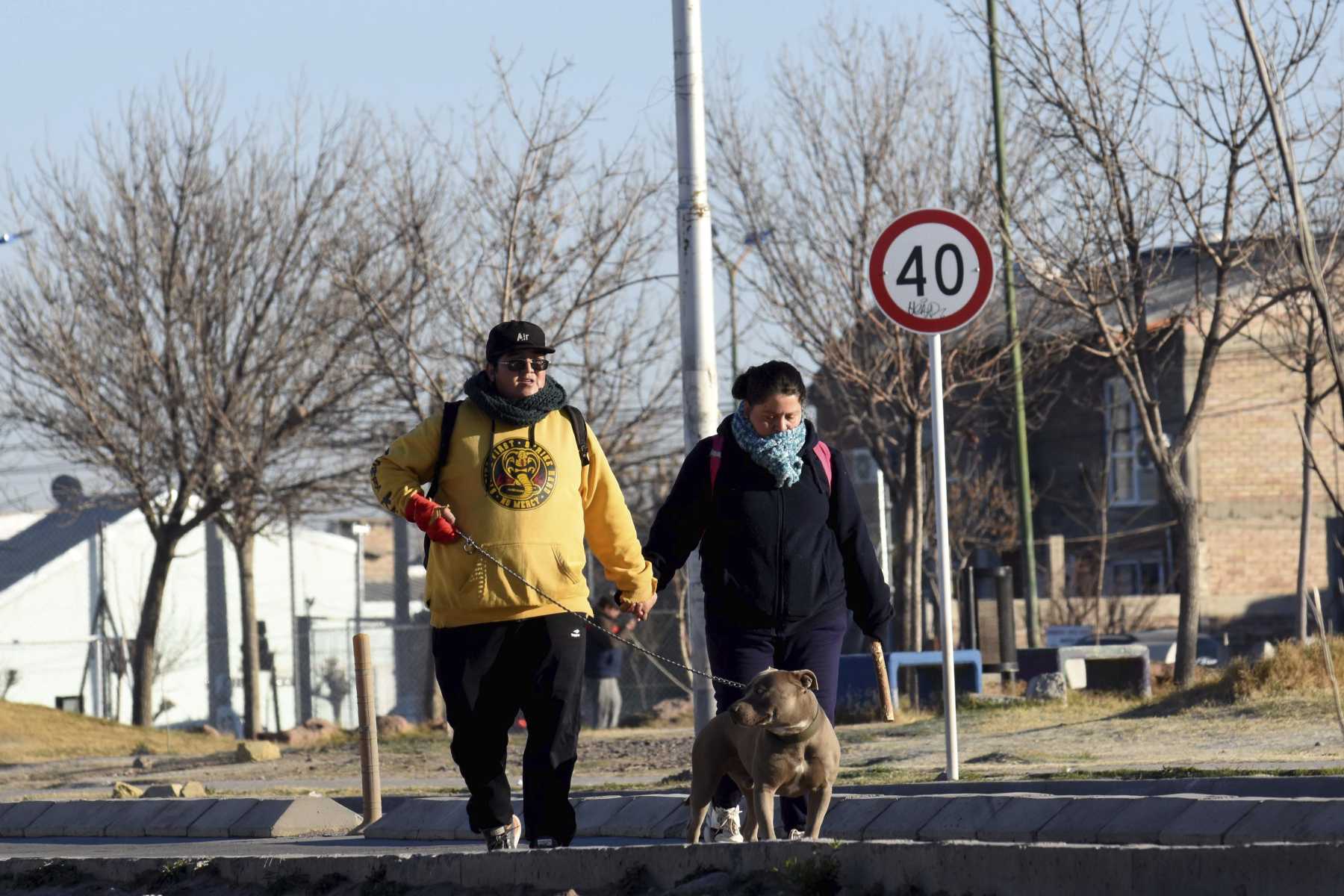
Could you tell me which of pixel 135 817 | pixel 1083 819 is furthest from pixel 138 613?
pixel 1083 819

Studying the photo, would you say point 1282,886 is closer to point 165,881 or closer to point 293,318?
point 165,881

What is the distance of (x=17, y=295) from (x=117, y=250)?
4.57ft

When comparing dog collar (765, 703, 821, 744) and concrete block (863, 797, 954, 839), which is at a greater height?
dog collar (765, 703, 821, 744)

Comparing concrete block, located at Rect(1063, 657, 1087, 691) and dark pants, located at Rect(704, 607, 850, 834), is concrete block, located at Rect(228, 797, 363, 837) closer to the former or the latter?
dark pants, located at Rect(704, 607, 850, 834)

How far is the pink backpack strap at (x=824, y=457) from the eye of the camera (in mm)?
7070

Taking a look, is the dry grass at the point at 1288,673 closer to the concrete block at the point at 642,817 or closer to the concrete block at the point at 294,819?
the concrete block at the point at 642,817

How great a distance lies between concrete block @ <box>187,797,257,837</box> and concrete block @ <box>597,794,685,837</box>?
2230 millimetres

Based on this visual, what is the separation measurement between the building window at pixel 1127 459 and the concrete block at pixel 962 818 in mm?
31295

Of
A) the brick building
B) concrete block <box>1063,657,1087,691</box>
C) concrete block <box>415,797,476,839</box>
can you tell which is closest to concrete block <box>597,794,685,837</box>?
concrete block <box>415,797,476,839</box>

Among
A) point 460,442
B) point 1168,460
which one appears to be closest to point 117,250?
point 1168,460

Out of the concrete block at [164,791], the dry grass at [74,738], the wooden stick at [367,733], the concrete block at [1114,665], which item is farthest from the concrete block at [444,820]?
the dry grass at [74,738]

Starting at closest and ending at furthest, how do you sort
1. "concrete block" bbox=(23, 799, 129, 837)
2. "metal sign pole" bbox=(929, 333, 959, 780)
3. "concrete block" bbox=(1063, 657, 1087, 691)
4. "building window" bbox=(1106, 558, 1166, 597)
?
"metal sign pole" bbox=(929, 333, 959, 780), "concrete block" bbox=(23, 799, 129, 837), "concrete block" bbox=(1063, 657, 1087, 691), "building window" bbox=(1106, 558, 1166, 597)

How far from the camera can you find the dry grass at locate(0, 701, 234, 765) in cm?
2139

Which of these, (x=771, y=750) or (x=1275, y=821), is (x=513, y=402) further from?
(x=1275, y=821)
